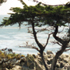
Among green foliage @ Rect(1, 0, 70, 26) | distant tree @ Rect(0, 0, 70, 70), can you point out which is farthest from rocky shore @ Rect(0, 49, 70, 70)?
green foliage @ Rect(1, 0, 70, 26)

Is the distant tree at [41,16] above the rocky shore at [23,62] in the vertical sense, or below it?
above

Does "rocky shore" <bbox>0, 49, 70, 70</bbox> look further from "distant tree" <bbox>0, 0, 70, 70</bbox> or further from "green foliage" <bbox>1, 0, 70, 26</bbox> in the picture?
"green foliage" <bbox>1, 0, 70, 26</bbox>

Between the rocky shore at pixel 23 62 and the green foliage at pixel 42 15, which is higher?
the green foliage at pixel 42 15

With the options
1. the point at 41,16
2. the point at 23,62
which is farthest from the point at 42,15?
the point at 23,62

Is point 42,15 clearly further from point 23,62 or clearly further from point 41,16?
point 23,62

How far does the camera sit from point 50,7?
12422 millimetres

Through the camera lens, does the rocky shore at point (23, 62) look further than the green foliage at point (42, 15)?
Yes

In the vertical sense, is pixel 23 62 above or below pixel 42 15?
below

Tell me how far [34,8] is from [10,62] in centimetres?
551

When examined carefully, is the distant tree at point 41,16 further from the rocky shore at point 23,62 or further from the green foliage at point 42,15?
the rocky shore at point 23,62

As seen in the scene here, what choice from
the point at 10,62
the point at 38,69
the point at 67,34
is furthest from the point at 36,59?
the point at 67,34

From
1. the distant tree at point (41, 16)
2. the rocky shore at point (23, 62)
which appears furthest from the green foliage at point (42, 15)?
the rocky shore at point (23, 62)

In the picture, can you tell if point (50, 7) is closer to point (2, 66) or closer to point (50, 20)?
point (50, 20)

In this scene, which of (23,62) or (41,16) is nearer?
(41,16)
